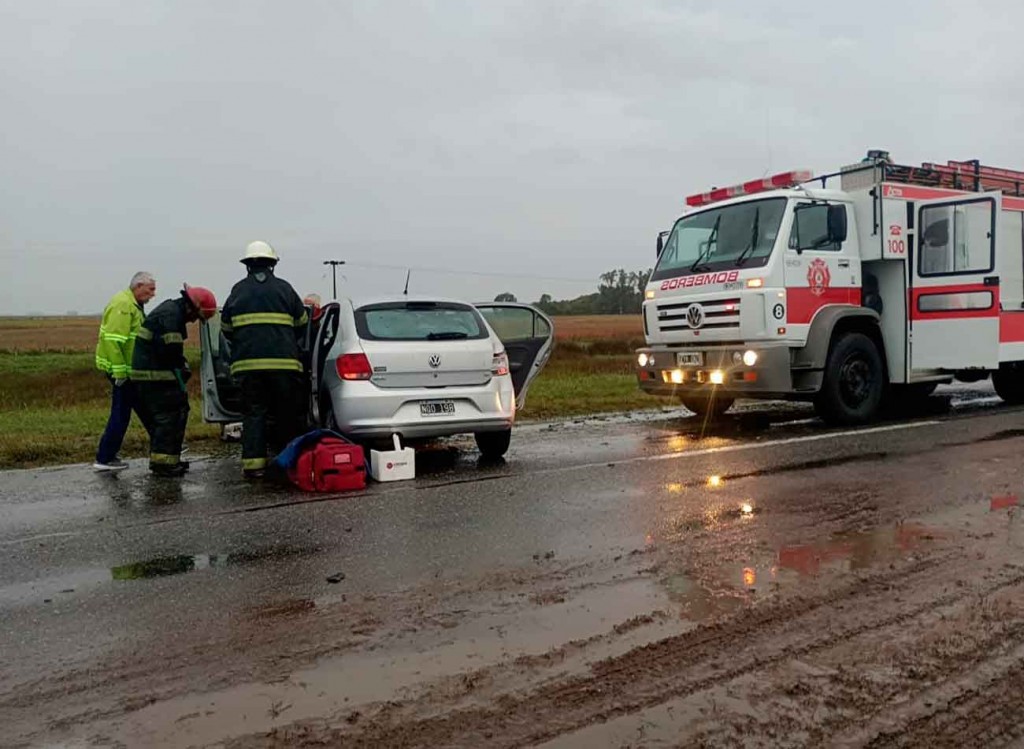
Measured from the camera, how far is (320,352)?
26.1 ft

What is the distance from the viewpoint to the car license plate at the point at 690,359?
10.4m

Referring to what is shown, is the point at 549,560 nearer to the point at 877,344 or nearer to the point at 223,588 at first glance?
the point at 223,588

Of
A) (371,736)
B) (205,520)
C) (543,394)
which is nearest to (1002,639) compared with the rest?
(371,736)

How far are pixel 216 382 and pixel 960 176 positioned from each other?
9518 mm

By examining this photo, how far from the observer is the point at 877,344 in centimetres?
1080

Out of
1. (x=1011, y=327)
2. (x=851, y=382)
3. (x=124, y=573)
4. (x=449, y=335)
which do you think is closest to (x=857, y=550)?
(x=124, y=573)

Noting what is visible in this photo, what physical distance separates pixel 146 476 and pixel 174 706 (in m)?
5.32

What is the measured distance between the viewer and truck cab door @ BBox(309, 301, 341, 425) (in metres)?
7.83

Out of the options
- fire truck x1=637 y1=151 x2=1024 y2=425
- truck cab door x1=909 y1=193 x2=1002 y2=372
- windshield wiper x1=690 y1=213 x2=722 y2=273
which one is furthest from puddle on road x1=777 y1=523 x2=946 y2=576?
truck cab door x1=909 y1=193 x2=1002 y2=372

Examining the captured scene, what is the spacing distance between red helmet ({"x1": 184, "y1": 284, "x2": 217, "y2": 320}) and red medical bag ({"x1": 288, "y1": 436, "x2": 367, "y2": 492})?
6.18 ft

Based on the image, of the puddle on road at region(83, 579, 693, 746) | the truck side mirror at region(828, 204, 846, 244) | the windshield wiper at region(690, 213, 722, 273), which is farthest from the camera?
the windshield wiper at region(690, 213, 722, 273)

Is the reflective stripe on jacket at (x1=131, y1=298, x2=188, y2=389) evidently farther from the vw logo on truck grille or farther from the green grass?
the vw logo on truck grille

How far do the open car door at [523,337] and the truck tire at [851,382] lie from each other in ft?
11.3

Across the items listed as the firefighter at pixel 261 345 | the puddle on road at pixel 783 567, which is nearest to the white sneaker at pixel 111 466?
the firefighter at pixel 261 345
